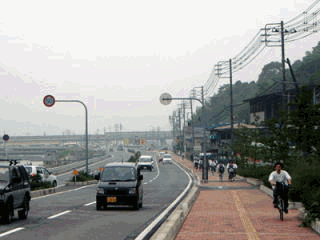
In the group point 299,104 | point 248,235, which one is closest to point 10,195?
point 248,235

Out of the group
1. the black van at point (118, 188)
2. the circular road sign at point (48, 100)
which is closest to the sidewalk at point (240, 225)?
the black van at point (118, 188)

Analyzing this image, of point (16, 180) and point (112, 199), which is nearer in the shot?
point (16, 180)

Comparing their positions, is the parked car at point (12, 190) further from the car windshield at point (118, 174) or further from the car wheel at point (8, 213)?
the car windshield at point (118, 174)

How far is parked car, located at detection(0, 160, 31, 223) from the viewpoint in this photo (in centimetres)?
1852

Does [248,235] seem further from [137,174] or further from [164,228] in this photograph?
[137,174]

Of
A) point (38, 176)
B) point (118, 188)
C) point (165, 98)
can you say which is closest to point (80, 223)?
point (118, 188)

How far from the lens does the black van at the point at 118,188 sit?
2506 cm

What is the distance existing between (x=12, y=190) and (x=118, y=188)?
6316 millimetres

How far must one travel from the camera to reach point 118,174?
→ 26141 millimetres

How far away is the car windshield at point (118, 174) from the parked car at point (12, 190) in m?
4.88

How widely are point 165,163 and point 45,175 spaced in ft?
255

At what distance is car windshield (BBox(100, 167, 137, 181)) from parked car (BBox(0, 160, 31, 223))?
4.88 m

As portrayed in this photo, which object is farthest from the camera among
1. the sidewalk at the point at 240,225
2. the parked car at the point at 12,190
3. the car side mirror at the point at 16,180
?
the car side mirror at the point at 16,180

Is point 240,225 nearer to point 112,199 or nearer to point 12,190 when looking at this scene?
point 12,190
